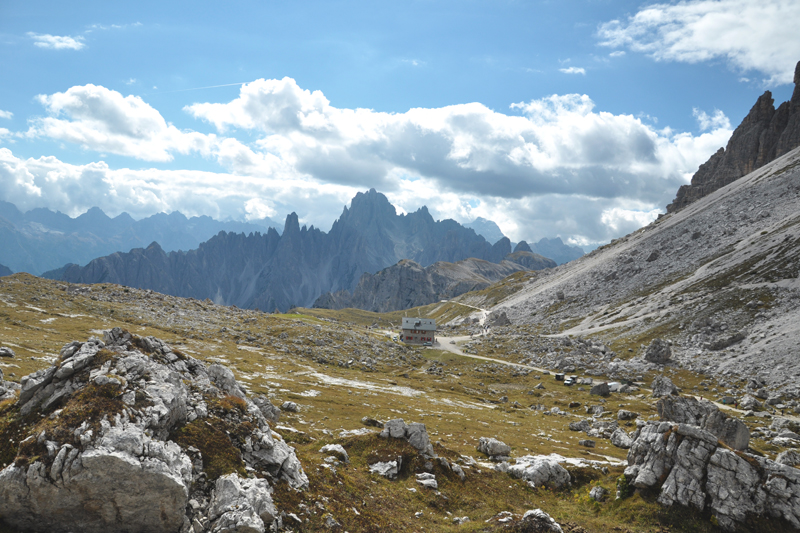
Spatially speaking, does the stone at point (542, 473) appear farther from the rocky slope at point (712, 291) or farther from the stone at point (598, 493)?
the rocky slope at point (712, 291)

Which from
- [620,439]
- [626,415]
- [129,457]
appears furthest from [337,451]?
[626,415]

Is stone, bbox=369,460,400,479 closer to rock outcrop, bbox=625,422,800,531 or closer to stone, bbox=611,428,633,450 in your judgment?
rock outcrop, bbox=625,422,800,531

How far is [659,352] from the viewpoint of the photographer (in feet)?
315

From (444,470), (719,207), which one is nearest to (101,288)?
(444,470)

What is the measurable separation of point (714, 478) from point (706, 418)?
26259 mm

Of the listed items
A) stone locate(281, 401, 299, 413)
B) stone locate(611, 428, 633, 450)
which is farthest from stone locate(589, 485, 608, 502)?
stone locate(281, 401, 299, 413)

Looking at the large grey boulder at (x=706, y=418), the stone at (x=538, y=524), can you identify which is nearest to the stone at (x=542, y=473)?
the stone at (x=538, y=524)

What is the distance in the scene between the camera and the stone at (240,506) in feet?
51.3

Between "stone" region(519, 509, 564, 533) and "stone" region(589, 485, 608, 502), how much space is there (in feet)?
34.1

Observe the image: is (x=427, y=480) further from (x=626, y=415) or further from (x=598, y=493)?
(x=626, y=415)

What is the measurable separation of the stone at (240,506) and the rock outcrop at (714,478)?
2612cm

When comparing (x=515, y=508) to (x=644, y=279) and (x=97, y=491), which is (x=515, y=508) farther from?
(x=644, y=279)

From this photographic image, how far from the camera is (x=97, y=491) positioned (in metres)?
14.8

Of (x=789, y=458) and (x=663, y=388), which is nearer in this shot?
(x=789, y=458)
